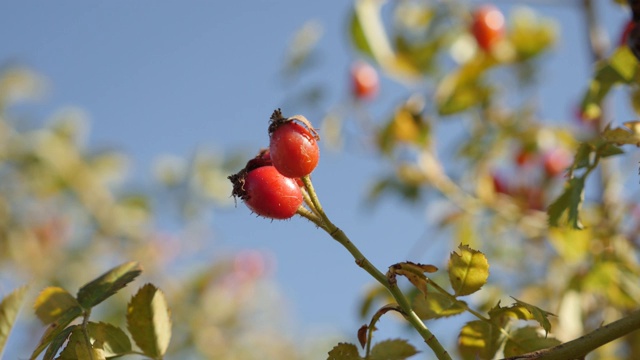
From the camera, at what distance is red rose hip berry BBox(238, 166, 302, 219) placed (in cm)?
86

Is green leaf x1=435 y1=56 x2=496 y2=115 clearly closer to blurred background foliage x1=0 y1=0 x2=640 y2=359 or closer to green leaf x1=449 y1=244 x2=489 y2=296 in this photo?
blurred background foliage x1=0 y1=0 x2=640 y2=359

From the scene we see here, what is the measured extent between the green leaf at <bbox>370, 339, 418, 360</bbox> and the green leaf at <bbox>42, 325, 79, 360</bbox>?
37 centimetres

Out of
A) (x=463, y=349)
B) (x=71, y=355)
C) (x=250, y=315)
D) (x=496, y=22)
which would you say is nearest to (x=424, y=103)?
(x=496, y=22)

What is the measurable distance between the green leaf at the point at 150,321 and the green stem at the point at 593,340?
0.47 metres

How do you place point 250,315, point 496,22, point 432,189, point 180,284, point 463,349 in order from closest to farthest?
point 463,349 → point 496,22 → point 432,189 → point 180,284 → point 250,315

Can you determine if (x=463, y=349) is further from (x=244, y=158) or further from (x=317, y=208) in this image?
(x=244, y=158)

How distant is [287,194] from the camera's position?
0.86m

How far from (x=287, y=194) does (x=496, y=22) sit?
1.85 m

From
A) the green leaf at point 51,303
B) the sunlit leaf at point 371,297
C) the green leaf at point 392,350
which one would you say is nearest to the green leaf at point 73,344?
the green leaf at point 51,303

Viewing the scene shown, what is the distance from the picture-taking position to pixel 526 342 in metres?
0.92

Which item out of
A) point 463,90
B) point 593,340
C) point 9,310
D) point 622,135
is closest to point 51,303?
point 9,310

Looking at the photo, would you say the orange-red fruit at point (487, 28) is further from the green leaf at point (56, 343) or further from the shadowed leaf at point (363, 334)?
the green leaf at point (56, 343)

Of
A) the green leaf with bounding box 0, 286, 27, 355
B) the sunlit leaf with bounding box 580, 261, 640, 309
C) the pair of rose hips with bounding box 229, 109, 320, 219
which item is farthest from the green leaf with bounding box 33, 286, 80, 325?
the sunlit leaf with bounding box 580, 261, 640, 309

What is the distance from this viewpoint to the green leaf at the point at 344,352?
84 cm
